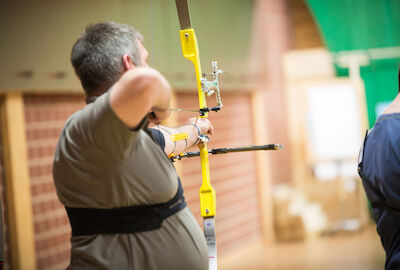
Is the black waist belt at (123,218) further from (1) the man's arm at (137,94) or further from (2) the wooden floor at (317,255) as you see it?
(2) the wooden floor at (317,255)

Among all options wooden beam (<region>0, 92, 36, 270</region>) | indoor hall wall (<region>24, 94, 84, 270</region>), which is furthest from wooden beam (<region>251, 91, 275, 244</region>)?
wooden beam (<region>0, 92, 36, 270</region>)

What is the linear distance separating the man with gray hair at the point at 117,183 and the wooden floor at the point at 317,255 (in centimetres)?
271

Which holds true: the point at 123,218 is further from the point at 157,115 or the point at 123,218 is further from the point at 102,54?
the point at 102,54

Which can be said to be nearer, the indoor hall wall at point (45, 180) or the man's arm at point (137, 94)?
the man's arm at point (137, 94)

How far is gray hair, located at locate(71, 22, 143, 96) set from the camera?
1.34 m

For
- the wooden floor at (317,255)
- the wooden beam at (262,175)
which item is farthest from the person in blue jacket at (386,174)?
the wooden beam at (262,175)

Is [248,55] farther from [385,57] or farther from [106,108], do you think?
[106,108]

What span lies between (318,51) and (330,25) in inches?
24.9

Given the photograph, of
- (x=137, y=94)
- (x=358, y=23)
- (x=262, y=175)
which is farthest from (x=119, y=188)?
(x=358, y=23)

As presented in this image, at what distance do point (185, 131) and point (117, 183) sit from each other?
1.23ft

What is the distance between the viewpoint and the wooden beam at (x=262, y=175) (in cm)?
520

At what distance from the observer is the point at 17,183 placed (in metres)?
2.61

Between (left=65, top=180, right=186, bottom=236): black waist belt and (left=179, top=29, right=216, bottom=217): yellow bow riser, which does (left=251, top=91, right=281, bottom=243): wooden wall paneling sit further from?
(left=65, top=180, right=186, bottom=236): black waist belt

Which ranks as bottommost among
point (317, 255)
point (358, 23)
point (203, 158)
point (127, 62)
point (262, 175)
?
point (317, 255)
